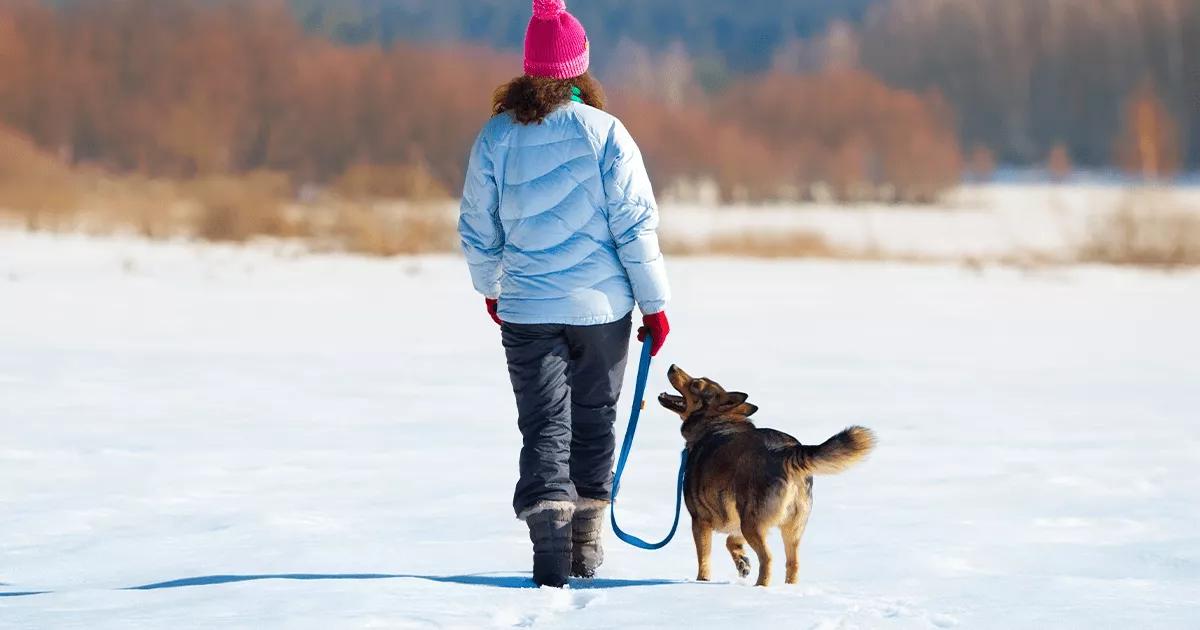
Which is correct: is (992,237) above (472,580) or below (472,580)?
above

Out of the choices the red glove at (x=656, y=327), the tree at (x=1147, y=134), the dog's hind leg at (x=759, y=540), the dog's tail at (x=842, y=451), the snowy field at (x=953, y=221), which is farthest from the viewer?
the tree at (x=1147, y=134)

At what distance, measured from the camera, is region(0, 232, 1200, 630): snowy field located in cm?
328

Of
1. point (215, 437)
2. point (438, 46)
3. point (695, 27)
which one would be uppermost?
point (695, 27)

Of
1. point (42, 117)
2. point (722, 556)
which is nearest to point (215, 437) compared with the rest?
point (722, 556)

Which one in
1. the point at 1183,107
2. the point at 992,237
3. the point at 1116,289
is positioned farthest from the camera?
the point at 1183,107

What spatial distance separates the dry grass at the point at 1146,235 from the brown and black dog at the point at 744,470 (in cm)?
1362

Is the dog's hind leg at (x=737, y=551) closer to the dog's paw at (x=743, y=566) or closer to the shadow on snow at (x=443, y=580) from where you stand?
the dog's paw at (x=743, y=566)

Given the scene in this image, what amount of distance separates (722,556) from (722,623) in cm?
135

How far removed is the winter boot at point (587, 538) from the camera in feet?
12.2

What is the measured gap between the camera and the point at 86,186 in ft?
68.0

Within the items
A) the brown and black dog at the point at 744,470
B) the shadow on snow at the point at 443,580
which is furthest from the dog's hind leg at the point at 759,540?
the shadow on snow at the point at 443,580

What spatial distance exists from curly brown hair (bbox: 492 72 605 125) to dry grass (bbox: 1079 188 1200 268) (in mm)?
13951

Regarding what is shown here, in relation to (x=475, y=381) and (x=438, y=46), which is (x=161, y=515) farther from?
(x=438, y=46)

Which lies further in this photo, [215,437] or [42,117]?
[42,117]
